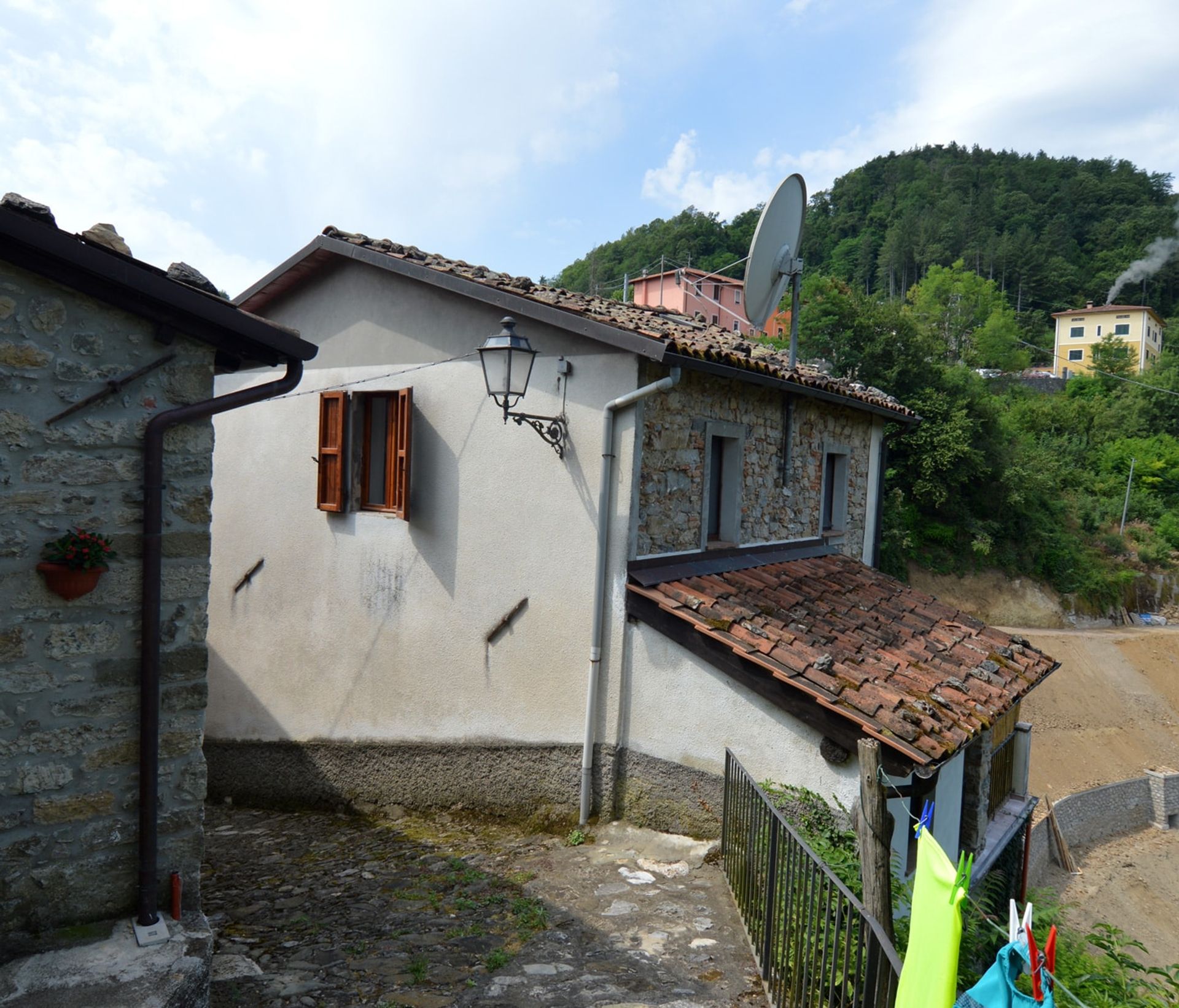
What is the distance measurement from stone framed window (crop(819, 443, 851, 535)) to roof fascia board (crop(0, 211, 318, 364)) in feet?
26.3

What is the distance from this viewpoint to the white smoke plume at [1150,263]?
204 ft

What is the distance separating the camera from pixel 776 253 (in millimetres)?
9094

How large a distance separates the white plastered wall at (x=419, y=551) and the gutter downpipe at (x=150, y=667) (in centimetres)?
370

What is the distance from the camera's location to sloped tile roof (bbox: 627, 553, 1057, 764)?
587 cm

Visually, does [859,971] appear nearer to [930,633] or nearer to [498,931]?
[498,931]

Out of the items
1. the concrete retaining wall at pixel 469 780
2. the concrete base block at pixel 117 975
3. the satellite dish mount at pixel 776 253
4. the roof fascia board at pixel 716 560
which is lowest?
the concrete retaining wall at pixel 469 780

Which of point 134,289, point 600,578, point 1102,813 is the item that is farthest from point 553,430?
point 1102,813

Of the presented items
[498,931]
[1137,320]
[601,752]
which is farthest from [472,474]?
[1137,320]

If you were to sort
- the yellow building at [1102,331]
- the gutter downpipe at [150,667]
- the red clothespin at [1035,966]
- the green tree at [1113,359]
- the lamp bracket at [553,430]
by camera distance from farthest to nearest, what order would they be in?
the yellow building at [1102,331] < the green tree at [1113,359] < the lamp bracket at [553,430] < the gutter downpipe at [150,667] < the red clothespin at [1035,966]

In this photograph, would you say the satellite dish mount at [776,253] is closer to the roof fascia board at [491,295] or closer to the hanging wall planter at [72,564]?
the roof fascia board at [491,295]

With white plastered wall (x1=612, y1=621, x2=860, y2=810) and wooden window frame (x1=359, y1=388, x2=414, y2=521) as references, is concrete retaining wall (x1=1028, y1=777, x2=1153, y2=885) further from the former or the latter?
wooden window frame (x1=359, y1=388, x2=414, y2=521)

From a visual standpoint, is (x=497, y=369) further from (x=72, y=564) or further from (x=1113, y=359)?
(x=1113, y=359)

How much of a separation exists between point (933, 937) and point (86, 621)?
3.60m

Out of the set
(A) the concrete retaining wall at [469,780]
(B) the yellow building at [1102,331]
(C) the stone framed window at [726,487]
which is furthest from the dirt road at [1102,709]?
(B) the yellow building at [1102,331]
